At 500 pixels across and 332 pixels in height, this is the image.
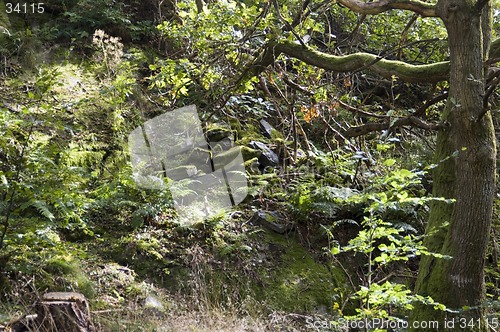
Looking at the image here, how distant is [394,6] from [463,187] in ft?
6.90

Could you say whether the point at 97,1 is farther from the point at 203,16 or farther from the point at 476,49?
the point at 476,49

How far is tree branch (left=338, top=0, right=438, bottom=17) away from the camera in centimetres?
473

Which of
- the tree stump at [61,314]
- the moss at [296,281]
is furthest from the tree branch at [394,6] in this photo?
the tree stump at [61,314]

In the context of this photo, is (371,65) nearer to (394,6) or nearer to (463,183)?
(394,6)

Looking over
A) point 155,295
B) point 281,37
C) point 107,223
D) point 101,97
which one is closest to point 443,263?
point 155,295

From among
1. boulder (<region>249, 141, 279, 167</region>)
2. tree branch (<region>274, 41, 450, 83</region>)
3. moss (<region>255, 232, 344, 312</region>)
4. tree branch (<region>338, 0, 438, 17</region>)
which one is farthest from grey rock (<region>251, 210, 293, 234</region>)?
tree branch (<region>338, 0, 438, 17</region>)

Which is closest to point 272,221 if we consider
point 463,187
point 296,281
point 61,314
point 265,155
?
point 296,281

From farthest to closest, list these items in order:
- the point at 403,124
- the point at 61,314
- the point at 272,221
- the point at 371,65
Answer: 1. the point at 272,221
2. the point at 371,65
3. the point at 403,124
4. the point at 61,314

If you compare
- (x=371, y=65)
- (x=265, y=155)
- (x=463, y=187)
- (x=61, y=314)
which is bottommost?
(x=61, y=314)

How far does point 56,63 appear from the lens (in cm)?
766

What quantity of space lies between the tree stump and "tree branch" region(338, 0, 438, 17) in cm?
415

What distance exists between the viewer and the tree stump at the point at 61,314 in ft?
10.8

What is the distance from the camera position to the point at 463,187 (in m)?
4.13

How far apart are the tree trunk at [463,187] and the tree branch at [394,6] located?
28 cm
